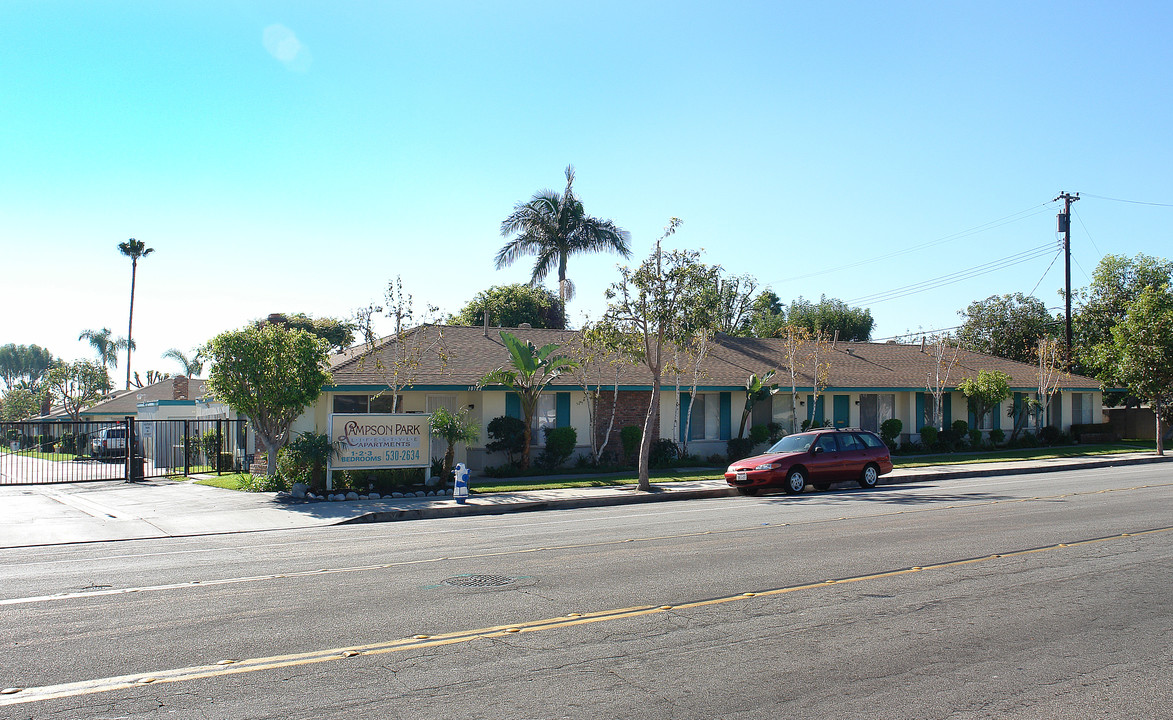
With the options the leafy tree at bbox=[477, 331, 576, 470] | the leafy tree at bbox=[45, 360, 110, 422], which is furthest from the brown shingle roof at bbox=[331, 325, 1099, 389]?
the leafy tree at bbox=[45, 360, 110, 422]

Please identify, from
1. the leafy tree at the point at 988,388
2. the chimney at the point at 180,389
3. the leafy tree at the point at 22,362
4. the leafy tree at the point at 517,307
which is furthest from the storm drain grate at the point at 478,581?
the leafy tree at the point at 22,362

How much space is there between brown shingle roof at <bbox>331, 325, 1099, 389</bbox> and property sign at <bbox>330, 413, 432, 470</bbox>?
9.68 feet

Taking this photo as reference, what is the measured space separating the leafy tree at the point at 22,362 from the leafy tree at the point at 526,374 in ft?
504

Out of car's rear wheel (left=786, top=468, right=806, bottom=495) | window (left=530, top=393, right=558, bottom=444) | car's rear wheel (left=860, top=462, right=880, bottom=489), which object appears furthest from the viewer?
window (left=530, top=393, right=558, bottom=444)

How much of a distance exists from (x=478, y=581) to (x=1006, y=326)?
49.8 metres

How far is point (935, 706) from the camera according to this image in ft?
17.5

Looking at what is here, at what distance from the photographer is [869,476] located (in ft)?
70.1

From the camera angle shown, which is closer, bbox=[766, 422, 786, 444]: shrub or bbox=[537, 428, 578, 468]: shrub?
bbox=[537, 428, 578, 468]: shrub

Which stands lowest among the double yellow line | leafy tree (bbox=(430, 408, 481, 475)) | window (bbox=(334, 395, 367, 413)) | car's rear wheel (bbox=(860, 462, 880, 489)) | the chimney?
car's rear wheel (bbox=(860, 462, 880, 489))

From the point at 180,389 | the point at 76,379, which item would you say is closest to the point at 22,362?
the point at 76,379

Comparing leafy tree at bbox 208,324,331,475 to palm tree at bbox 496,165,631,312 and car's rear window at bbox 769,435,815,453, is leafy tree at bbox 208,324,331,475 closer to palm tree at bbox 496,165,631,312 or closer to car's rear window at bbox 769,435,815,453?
car's rear window at bbox 769,435,815,453

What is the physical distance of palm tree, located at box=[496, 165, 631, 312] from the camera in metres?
41.6

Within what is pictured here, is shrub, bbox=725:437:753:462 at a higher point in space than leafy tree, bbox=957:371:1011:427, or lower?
lower

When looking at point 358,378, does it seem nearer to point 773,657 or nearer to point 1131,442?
point 773,657
